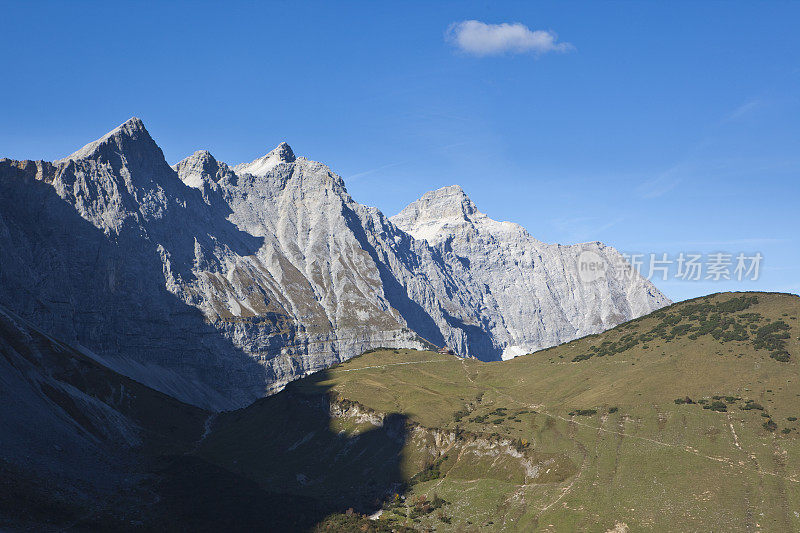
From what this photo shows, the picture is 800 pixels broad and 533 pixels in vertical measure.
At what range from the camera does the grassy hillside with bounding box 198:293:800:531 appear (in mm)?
100688

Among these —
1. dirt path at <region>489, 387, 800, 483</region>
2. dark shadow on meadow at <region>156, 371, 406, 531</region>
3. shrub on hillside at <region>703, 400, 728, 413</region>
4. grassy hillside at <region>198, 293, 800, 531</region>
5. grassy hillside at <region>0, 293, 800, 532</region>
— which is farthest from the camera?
shrub on hillside at <region>703, 400, 728, 413</region>

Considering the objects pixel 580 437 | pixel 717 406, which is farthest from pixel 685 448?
pixel 580 437

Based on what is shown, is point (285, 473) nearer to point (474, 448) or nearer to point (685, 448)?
point (474, 448)

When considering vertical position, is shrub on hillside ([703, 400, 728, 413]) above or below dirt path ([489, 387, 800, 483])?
above

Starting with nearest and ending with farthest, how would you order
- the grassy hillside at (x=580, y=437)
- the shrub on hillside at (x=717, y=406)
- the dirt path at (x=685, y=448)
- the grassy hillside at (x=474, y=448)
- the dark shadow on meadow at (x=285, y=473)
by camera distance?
the dirt path at (x=685, y=448)
the grassy hillside at (x=474, y=448)
the grassy hillside at (x=580, y=437)
the dark shadow on meadow at (x=285, y=473)
the shrub on hillside at (x=717, y=406)

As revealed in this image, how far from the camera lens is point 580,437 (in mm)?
125625

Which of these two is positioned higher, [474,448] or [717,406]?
[717,406]

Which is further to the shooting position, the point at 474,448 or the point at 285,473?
the point at 285,473

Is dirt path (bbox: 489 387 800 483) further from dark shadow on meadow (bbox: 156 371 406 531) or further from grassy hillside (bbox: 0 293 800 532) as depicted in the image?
dark shadow on meadow (bbox: 156 371 406 531)

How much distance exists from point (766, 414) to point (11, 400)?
475ft

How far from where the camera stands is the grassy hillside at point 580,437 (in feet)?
330

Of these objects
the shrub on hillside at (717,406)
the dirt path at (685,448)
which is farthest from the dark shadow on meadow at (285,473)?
the shrub on hillside at (717,406)

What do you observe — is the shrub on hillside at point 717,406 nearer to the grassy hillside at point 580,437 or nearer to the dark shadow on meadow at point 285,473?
the grassy hillside at point 580,437

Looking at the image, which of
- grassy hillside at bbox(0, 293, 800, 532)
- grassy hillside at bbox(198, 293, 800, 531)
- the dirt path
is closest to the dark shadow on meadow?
grassy hillside at bbox(0, 293, 800, 532)
